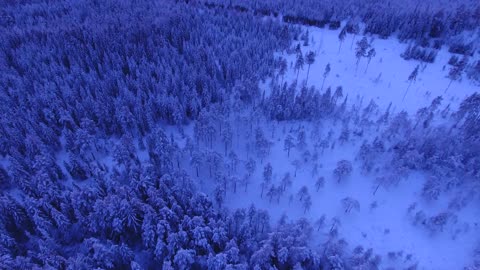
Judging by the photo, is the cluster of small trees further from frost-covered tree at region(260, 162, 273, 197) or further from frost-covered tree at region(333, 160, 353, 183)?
frost-covered tree at region(260, 162, 273, 197)

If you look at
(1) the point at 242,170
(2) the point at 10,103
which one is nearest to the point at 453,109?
(1) the point at 242,170

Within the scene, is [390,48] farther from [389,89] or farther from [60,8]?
[60,8]

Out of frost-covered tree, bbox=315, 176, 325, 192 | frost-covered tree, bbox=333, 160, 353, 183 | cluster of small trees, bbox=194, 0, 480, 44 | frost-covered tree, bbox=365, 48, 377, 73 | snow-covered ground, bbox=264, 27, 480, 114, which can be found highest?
cluster of small trees, bbox=194, 0, 480, 44

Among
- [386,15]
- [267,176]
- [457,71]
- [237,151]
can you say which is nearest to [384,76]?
[457,71]

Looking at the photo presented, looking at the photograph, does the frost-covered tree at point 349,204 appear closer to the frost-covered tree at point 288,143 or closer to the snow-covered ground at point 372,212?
the snow-covered ground at point 372,212

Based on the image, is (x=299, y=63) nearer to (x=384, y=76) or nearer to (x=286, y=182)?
→ (x=384, y=76)

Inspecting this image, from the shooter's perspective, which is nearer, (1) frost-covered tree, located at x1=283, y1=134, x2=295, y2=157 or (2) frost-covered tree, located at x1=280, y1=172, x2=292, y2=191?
(2) frost-covered tree, located at x1=280, y1=172, x2=292, y2=191

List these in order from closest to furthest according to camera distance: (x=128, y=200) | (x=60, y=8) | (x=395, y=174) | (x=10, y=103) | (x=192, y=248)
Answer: (x=192, y=248)
(x=128, y=200)
(x=395, y=174)
(x=10, y=103)
(x=60, y=8)

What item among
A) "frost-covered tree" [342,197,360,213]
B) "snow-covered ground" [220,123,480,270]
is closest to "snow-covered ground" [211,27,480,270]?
"snow-covered ground" [220,123,480,270]
